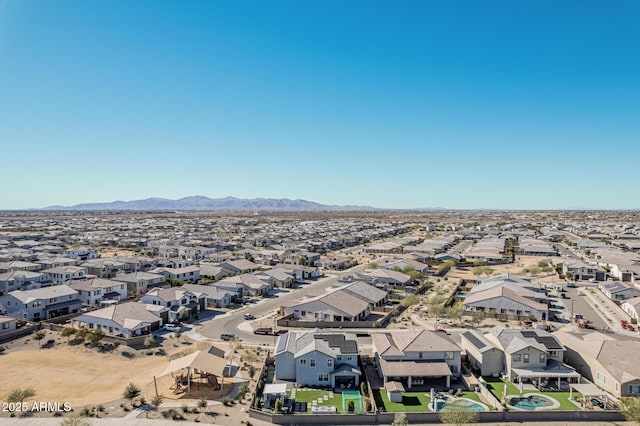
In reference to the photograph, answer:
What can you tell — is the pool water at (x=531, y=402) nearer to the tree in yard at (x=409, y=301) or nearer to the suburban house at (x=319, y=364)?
the suburban house at (x=319, y=364)

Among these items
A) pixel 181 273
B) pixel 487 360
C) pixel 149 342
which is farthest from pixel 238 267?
pixel 487 360

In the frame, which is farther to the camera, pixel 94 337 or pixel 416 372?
pixel 94 337

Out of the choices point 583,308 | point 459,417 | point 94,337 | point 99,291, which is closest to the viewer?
point 459,417

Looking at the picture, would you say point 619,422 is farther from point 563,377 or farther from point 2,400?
point 2,400

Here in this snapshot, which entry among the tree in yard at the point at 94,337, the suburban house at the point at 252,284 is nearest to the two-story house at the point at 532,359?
the tree in yard at the point at 94,337

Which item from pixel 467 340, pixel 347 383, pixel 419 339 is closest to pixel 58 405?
pixel 347 383

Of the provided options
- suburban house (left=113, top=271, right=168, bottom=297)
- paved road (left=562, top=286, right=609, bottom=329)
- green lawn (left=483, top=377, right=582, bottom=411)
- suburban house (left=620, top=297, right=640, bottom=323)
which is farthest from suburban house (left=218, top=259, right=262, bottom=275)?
suburban house (left=620, top=297, right=640, bottom=323)

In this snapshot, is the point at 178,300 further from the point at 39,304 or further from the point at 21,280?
the point at 21,280
